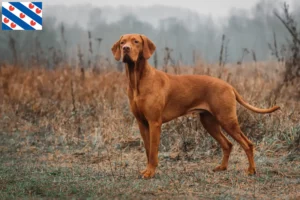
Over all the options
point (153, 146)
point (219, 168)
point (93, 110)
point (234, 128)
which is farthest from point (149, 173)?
point (93, 110)


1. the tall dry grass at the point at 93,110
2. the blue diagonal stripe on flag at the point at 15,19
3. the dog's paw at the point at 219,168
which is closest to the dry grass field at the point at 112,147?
the tall dry grass at the point at 93,110

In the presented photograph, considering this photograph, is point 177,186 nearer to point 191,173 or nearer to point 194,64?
point 191,173

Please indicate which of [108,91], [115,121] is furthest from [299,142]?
[108,91]

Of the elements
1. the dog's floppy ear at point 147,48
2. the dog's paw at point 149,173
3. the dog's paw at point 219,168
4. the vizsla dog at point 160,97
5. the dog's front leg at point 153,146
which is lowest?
the dog's paw at point 219,168

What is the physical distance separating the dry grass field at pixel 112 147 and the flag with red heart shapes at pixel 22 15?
168 centimetres

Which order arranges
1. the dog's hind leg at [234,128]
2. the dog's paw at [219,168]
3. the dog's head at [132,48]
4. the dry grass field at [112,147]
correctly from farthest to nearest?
the dog's paw at [219,168] < the dog's hind leg at [234,128] < the dog's head at [132,48] < the dry grass field at [112,147]

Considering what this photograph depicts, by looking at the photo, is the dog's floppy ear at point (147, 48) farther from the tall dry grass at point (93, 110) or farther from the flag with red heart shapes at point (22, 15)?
the flag with red heart shapes at point (22, 15)

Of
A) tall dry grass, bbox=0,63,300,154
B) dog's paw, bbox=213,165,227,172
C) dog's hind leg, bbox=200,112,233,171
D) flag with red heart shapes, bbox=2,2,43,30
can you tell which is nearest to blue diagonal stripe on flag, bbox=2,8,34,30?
flag with red heart shapes, bbox=2,2,43,30

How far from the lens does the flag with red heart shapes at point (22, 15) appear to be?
9.41m

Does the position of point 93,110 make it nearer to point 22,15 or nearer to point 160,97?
point 22,15

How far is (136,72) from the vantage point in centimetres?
570

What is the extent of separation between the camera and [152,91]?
18.5 ft

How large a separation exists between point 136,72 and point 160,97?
392 millimetres

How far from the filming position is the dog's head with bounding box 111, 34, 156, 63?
17.9 ft
